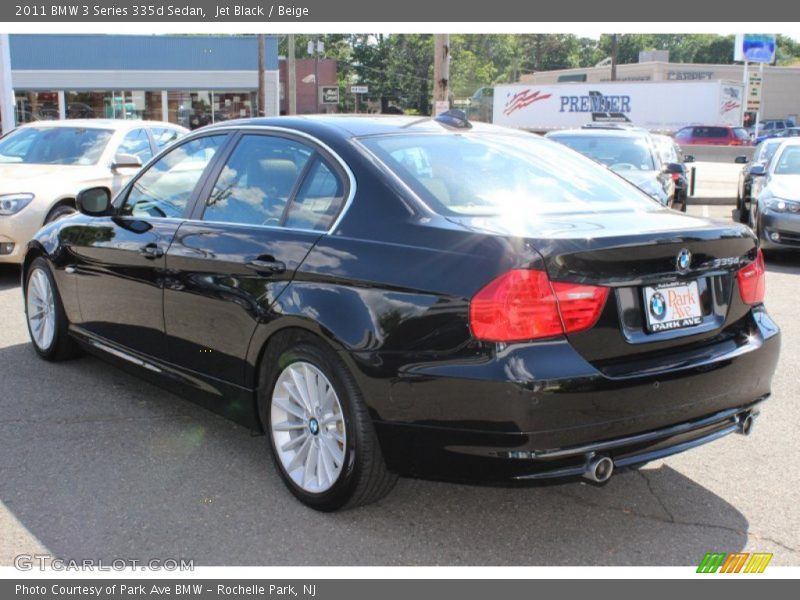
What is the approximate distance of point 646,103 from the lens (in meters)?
44.7

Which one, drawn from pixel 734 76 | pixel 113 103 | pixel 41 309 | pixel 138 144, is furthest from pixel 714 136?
pixel 734 76

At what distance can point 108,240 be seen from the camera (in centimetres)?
506

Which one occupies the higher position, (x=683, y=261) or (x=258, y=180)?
(x=258, y=180)

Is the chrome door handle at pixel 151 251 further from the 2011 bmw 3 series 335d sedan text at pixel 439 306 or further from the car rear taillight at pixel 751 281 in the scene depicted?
the car rear taillight at pixel 751 281

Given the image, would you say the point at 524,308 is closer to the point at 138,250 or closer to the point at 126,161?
the point at 138,250

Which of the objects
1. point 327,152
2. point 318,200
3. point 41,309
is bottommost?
point 41,309

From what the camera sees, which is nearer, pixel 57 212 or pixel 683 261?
pixel 683 261

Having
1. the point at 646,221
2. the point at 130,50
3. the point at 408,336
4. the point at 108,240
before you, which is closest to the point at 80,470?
the point at 108,240

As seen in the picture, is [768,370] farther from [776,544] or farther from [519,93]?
[519,93]

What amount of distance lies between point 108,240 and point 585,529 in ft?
10.5

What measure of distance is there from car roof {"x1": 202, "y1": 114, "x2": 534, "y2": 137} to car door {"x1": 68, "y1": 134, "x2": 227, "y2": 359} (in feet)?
1.28

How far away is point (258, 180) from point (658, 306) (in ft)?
6.67

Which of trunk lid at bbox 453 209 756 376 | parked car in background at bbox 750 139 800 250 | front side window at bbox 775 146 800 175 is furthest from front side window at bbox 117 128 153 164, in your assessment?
front side window at bbox 775 146 800 175

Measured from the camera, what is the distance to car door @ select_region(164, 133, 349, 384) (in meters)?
3.82
